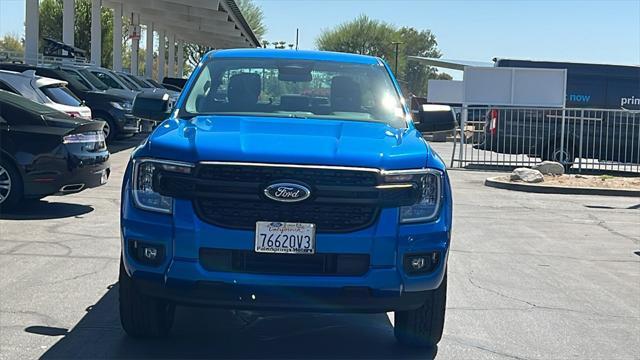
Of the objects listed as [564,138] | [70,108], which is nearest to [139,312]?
[70,108]

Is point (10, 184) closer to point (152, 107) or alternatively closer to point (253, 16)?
point (152, 107)

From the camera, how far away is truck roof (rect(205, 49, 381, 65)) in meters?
6.24

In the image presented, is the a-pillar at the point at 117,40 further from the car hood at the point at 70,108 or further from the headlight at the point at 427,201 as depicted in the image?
the headlight at the point at 427,201

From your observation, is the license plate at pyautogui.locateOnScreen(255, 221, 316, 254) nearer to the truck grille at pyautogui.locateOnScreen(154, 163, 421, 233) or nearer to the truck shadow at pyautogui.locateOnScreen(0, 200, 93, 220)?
the truck grille at pyautogui.locateOnScreen(154, 163, 421, 233)

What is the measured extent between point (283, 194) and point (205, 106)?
1.56m

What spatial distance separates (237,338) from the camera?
5.26 meters

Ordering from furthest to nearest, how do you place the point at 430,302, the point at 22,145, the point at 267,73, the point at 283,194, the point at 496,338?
the point at 22,145, the point at 267,73, the point at 496,338, the point at 430,302, the point at 283,194

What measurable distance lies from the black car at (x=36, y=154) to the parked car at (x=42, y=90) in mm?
4046

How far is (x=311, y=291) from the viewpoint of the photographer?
4.33 m

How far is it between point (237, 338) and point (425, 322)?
1.24 meters

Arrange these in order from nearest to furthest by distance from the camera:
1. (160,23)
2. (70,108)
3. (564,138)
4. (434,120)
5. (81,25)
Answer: (434,120) → (70,108) → (564,138) → (160,23) → (81,25)

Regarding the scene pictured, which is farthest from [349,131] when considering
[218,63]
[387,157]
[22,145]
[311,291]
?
[22,145]

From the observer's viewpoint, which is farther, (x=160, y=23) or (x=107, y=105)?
(x=160, y=23)

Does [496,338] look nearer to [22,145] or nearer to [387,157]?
[387,157]
